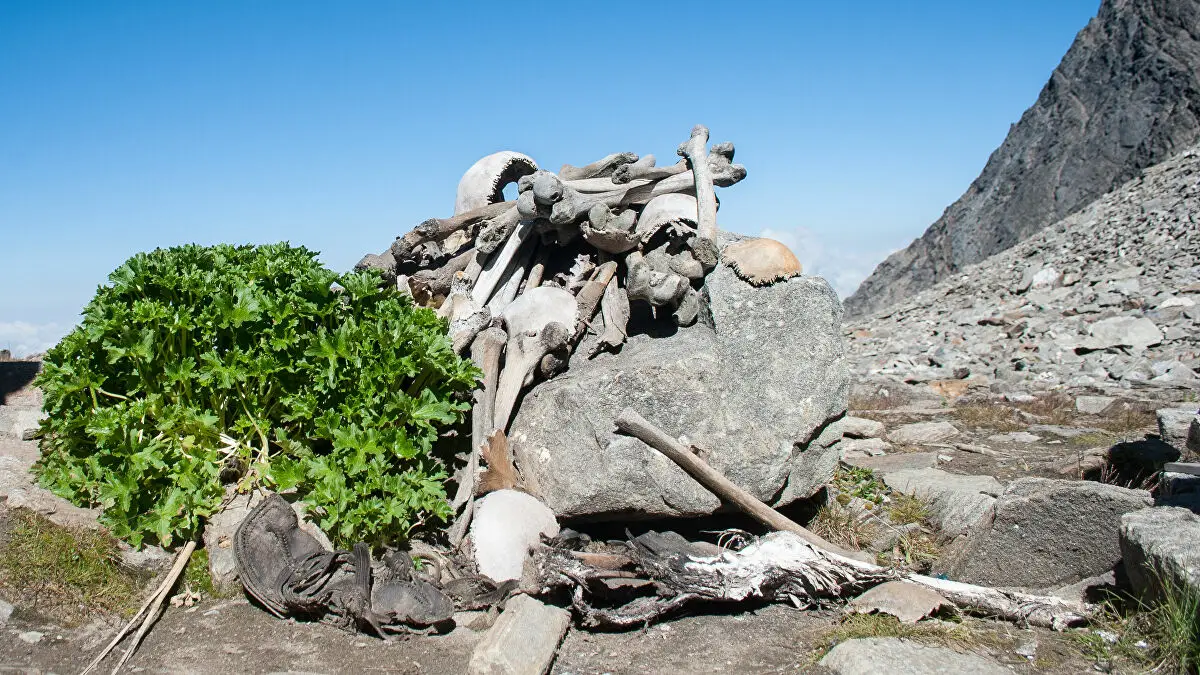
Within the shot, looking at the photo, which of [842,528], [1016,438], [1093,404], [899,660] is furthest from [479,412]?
[1093,404]

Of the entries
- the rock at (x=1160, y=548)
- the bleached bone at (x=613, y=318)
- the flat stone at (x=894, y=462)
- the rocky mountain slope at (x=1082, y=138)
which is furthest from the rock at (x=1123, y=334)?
the rocky mountain slope at (x=1082, y=138)

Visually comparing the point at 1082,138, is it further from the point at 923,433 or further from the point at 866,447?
the point at 866,447

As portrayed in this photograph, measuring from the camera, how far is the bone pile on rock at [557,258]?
5.82 m

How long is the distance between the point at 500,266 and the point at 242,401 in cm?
227

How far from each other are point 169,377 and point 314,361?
751 millimetres

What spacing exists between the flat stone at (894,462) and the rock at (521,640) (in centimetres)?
400

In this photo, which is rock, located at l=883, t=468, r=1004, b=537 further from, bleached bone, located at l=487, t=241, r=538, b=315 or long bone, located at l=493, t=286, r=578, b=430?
bleached bone, located at l=487, t=241, r=538, b=315

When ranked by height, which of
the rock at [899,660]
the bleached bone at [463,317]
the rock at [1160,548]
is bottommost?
the rock at [899,660]

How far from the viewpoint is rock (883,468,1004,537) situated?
5.77m

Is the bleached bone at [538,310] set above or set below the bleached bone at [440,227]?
below

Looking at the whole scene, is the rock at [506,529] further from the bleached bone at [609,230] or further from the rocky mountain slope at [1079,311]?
the rocky mountain slope at [1079,311]

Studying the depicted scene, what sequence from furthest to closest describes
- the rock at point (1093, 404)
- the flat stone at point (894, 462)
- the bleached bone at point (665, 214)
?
the rock at point (1093, 404), the flat stone at point (894, 462), the bleached bone at point (665, 214)

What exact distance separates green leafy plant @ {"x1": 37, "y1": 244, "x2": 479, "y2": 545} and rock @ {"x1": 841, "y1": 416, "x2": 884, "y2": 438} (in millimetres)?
5150

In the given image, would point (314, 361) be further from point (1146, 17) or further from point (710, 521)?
point (1146, 17)
